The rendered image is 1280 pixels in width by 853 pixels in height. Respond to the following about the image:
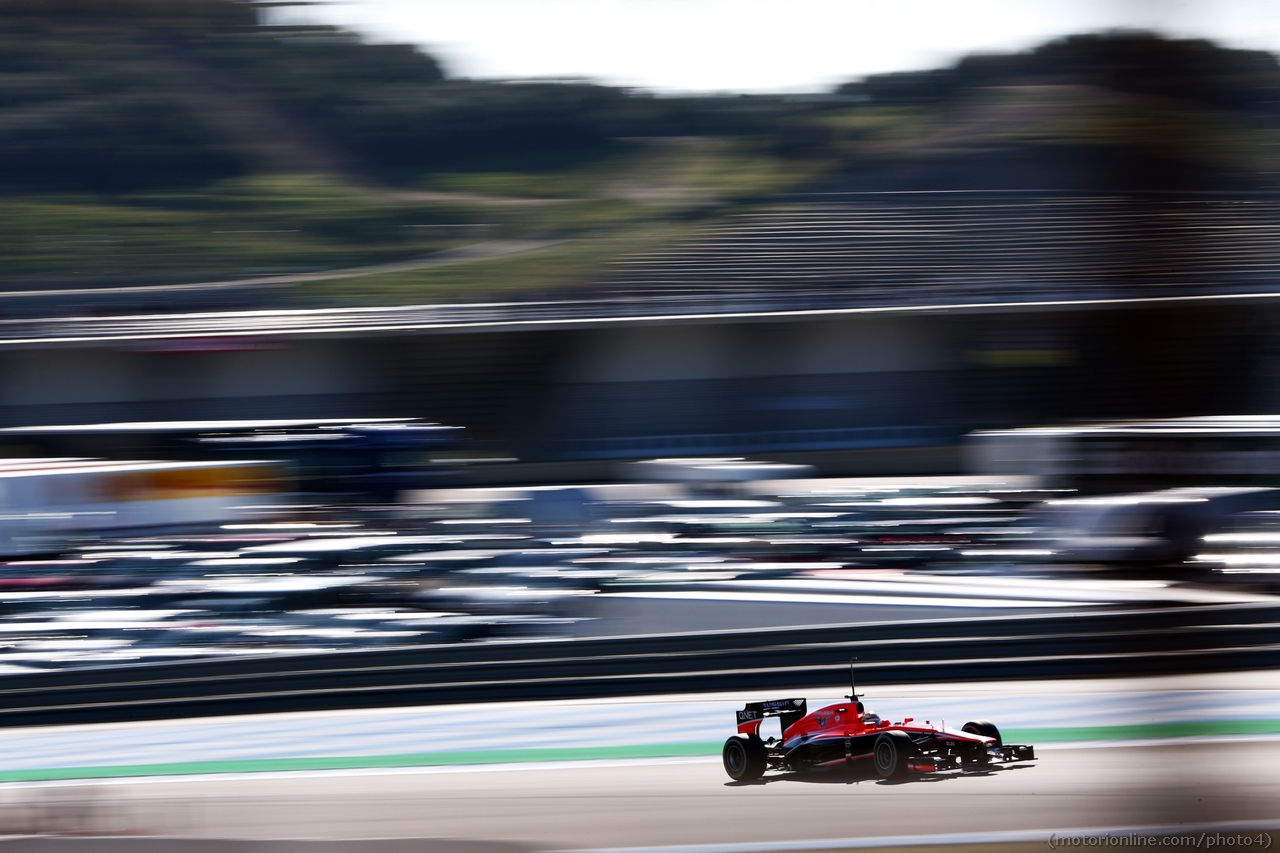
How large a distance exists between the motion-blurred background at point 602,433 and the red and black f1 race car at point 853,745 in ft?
0.17

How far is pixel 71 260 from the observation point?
12.0m

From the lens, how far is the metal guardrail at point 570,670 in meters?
3.19

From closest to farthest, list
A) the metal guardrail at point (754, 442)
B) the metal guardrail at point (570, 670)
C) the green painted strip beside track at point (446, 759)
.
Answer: the green painted strip beside track at point (446, 759)
the metal guardrail at point (570, 670)
the metal guardrail at point (754, 442)

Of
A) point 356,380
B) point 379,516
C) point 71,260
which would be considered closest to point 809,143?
point 356,380

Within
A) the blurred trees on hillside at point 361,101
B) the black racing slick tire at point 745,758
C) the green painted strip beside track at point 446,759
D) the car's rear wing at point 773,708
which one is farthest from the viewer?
the green painted strip beside track at point 446,759

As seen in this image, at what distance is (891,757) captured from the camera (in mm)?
2025

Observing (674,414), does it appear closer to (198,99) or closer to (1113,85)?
(198,99)

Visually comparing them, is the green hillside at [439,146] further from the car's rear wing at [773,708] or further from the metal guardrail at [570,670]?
the metal guardrail at [570,670]

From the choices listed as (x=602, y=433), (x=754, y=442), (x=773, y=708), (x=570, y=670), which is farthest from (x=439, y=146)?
(x=773, y=708)

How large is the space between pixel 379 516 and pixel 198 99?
8.41 metres

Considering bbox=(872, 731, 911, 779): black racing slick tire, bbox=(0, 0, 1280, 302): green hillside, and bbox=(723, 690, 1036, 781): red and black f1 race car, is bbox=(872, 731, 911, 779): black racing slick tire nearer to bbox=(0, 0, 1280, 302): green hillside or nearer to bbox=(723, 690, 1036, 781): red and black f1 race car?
bbox=(723, 690, 1036, 781): red and black f1 race car

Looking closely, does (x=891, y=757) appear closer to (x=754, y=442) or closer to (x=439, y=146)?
(x=439, y=146)

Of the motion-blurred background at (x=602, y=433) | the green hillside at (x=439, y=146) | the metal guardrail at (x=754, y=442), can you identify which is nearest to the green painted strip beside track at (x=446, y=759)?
the motion-blurred background at (x=602, y=433)

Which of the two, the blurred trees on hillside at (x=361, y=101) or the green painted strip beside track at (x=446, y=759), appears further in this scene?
the green painted strip beside track at (x=446, y=759)
